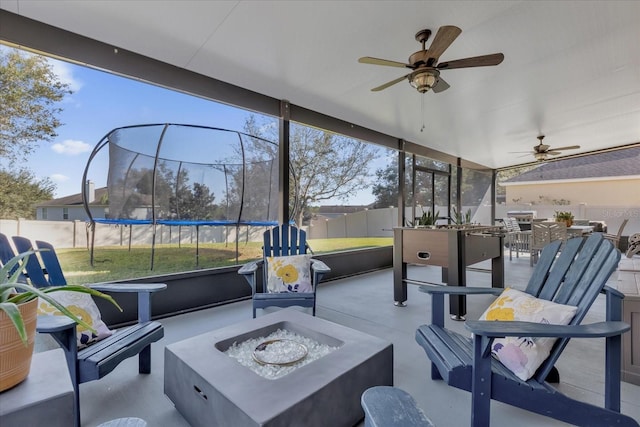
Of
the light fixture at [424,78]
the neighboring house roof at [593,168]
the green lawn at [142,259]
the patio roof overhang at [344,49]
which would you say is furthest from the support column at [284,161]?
the neighboring house roof at [593,168]

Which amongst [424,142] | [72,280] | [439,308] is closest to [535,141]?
[424,142]

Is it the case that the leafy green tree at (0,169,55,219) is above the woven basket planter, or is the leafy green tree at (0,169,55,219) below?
above

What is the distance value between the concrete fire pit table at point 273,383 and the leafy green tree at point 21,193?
209 cm

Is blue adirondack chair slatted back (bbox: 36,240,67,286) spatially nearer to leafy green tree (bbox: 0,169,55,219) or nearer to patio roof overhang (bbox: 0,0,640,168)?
leafy green tree (bbox: 0,169,55,219)

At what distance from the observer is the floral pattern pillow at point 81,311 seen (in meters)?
1.71

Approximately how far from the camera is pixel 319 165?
Answer: 5.19 metres

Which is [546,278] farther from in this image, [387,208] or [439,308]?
[387,208]

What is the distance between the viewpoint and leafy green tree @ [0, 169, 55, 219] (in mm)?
2471

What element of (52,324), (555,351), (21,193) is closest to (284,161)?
(21,193)

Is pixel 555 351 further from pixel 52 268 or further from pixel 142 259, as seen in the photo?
pixel 142 259

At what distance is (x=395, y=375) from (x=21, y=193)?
3.38 metres

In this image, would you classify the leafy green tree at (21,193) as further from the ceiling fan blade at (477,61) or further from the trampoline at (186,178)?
the ceiling fan blade at (477,61)

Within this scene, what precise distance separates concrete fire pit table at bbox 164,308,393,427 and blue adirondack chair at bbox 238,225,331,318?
894 mm

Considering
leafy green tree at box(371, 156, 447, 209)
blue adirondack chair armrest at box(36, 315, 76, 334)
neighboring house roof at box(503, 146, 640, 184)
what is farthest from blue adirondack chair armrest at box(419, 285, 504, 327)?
neighboring house roof at box(503, 146, 640, 184)
